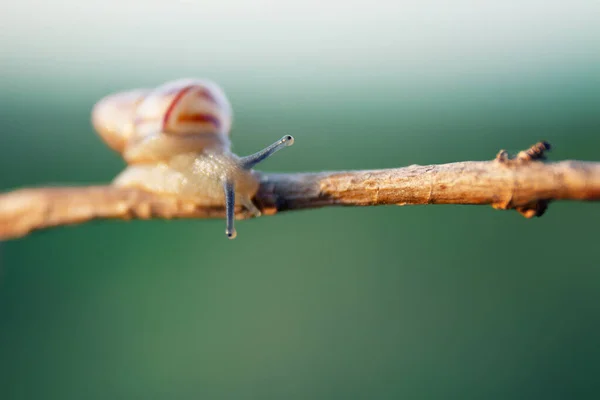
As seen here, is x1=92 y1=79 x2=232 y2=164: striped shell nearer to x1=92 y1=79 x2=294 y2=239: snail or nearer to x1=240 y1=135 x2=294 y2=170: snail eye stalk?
x1=92 y1=79 x2=294 y2=239: snail

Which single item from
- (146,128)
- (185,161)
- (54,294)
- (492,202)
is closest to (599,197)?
(492,202)

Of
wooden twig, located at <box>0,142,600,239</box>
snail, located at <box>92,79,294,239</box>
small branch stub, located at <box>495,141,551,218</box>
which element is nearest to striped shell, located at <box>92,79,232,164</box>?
snail, located at <box>92,79,294,239</box>

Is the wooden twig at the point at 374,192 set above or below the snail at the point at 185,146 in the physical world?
below

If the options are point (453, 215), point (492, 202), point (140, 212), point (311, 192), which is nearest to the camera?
point (492, 202)

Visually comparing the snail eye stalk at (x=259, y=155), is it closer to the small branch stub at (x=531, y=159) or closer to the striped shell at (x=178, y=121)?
the striped shell at (x=178, y=121)

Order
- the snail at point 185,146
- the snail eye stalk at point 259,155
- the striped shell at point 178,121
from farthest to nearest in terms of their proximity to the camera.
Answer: the striped shell at point 178,121, the snail at point 185,146, the snail eye stalk at point 259,155

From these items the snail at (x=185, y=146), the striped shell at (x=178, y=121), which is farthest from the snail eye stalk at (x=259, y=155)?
the striped shell at (x=178, y=121)

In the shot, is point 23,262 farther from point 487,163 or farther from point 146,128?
point 487,163
